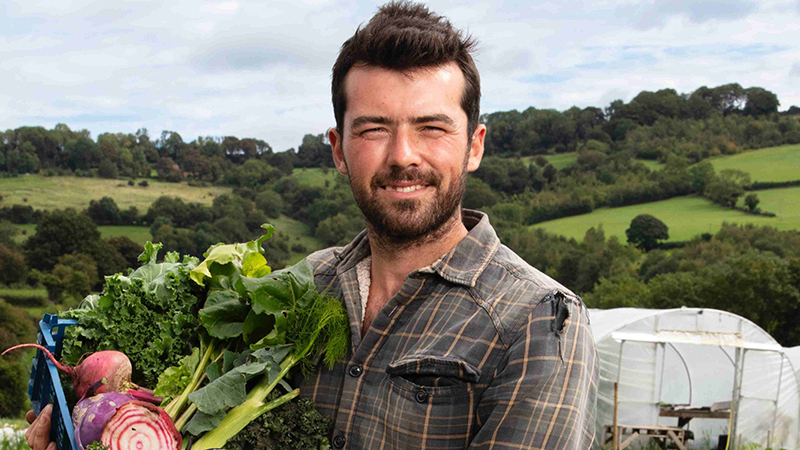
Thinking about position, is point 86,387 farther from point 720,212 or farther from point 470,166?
point 720,212

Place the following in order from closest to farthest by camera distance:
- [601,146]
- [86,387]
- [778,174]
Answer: [86,387] < [778,174] < [601,146]

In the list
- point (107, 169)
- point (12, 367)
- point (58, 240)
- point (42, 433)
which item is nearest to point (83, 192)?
point (107, 169)

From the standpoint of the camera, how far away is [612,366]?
1902cm

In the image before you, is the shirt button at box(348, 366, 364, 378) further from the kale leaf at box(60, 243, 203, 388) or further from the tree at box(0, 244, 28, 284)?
the tree at box(0, 244, 28, 284)

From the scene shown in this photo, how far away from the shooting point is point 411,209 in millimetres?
2562

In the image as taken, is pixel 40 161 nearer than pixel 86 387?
No

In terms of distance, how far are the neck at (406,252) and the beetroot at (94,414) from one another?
1025 mm

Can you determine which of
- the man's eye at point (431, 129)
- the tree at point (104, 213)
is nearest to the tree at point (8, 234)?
the tree at point (104, 213)

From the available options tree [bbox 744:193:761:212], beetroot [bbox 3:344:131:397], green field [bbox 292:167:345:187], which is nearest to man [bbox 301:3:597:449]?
beetroot [bbox 3:344:131:397]

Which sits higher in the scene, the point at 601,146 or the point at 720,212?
the point at 601,146

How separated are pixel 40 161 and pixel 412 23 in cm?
11176

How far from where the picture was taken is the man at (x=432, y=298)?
2.23m

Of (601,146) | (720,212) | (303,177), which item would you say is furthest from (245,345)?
(601,146)

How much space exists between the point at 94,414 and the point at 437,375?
114 centimetres
